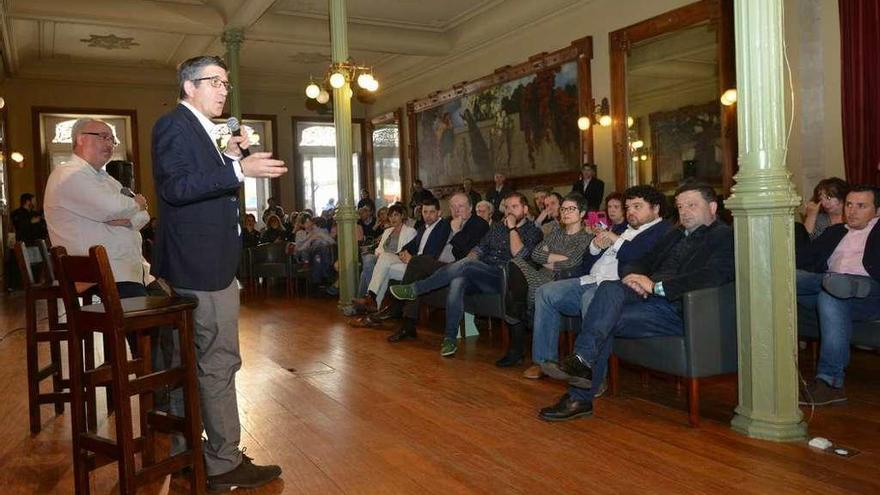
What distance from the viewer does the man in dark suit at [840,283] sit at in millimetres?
3316

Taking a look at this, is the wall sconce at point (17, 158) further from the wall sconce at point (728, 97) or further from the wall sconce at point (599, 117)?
the wall sconce at point (728, 97)

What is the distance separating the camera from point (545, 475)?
258 cm

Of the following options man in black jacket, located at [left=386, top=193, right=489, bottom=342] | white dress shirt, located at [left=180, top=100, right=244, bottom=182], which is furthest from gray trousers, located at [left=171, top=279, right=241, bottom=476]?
man in black jacket, located at [left=386, top=193, right=489, bottom=342]

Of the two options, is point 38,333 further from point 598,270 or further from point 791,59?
point 791,59

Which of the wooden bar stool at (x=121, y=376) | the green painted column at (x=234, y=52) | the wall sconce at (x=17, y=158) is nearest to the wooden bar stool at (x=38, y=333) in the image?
the wooden bar stool at (x=121, y=376)

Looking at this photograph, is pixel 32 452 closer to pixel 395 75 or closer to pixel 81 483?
pixel 81 483

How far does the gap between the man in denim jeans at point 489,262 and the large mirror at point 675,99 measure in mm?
4130

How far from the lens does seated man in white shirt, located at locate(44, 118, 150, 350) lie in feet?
10.3

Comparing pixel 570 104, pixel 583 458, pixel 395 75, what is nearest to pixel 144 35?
pixel 395 75

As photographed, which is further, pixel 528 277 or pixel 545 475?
pixel 528 277

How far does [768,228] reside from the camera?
2.88 m

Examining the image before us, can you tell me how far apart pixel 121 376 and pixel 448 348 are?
283 centimetres

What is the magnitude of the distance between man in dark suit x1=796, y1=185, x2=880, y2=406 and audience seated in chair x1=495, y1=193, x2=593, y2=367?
1.26 m

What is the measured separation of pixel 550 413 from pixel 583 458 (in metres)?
0.52
